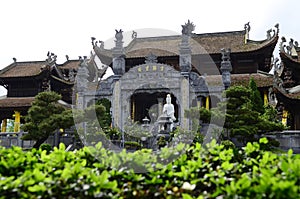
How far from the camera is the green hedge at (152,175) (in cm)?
326

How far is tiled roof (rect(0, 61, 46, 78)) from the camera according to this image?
29.9m

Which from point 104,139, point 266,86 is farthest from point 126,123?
point 266,86

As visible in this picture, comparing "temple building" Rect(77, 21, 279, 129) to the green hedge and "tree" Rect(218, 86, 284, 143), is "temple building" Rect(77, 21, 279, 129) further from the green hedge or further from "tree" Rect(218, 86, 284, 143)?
the green hedge

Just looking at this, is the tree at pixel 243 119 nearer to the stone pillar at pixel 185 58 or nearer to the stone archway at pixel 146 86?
the stone archway at pixel 146 86

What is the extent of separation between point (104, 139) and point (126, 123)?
218 inches

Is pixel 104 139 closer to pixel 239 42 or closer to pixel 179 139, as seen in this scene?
pixel 179 139

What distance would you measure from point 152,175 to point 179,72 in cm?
1974

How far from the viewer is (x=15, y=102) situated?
27922 mm

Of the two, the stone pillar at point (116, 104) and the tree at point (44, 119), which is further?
the stone pillar at point (116, 104)

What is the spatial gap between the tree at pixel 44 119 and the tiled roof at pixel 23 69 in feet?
37.0

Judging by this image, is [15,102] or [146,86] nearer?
[146,86]

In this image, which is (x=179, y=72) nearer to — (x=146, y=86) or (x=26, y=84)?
(x=146, y=86)

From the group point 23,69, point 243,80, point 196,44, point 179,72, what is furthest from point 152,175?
point 23,69

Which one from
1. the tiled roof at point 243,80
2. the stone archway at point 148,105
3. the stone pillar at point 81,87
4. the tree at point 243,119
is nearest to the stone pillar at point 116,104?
the stone archway at point 148,105
